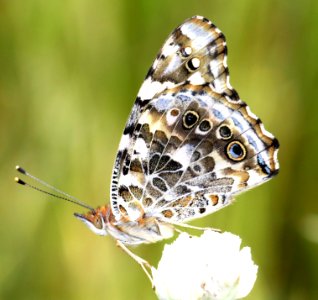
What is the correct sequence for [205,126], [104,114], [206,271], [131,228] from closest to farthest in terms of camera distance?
1. [206,271]
2. [131,228]
3. [205,126]
4. [104,114]

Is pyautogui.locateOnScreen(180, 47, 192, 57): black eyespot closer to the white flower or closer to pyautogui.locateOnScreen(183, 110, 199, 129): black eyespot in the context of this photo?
pyautogui.locateOnScreen(183, 110, 199, 129): black eyespot

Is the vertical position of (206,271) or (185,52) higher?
(185,52)

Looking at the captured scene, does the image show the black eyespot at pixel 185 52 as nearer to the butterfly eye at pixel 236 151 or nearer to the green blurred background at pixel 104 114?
the butterfly eye at pixel 236 151

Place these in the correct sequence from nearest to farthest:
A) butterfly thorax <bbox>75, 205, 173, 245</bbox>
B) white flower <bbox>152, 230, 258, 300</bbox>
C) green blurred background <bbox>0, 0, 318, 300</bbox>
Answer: white flower <bbox>152, 230, 258, 300</bbox>, butterfly thorax <bbox>75, 205, 173, 245</bbox>, green blurred background <bbox>0, 0, 318, 300</bbox>

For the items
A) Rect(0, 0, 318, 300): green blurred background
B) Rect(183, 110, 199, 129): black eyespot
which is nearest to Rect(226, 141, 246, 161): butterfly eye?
Rect(183, 110, 199, 129): black eyespot

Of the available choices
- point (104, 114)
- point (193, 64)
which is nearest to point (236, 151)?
point (193, 64)

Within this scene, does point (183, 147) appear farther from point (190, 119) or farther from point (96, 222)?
point (96, 222)

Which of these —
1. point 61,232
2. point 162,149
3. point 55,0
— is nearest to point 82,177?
point 61,232

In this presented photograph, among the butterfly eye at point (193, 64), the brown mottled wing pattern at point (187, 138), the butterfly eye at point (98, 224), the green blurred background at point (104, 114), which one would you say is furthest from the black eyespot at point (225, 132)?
the green blurred background at point (104, 114)
